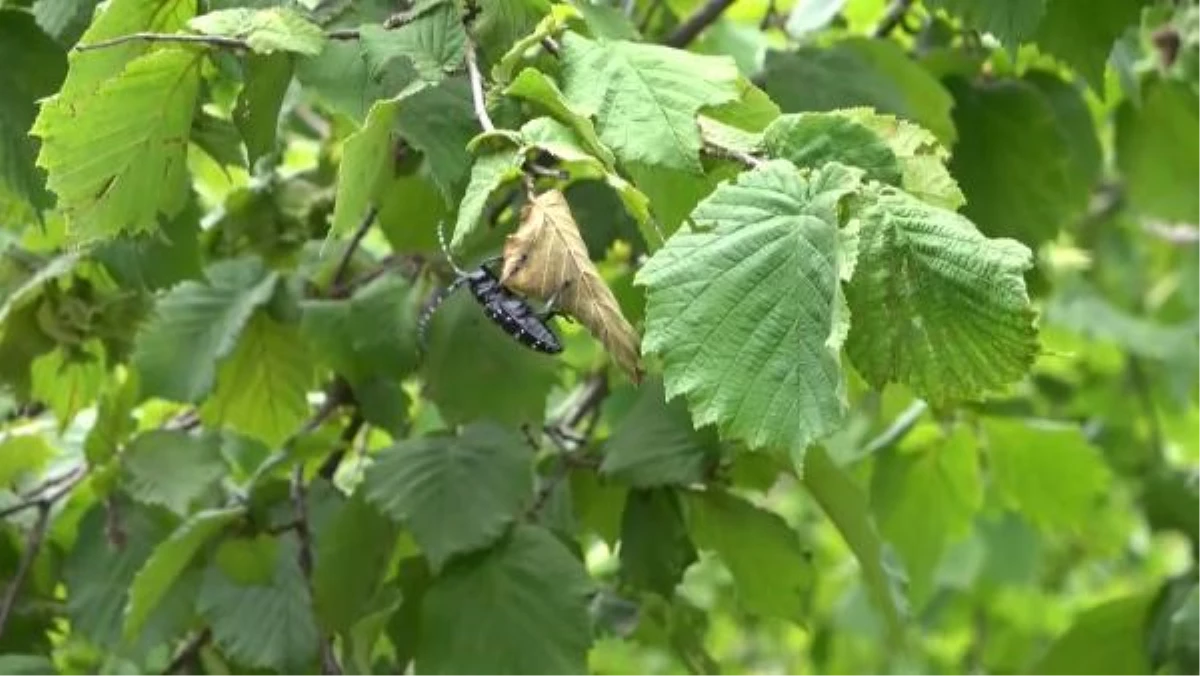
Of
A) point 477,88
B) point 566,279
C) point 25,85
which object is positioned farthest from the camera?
point 25,85

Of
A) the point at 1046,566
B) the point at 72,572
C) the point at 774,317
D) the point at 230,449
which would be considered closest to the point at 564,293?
the point at 774,317

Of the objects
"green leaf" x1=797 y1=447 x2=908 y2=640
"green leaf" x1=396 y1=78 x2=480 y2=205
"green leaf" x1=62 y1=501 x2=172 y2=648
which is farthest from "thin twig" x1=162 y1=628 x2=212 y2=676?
"green leaf" x1=396 y1=78 x2=480 y2=205

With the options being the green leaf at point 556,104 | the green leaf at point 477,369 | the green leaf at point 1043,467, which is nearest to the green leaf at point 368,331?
the green leaf at point 477,369

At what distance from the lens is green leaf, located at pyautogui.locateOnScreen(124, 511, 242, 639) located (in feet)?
4.59

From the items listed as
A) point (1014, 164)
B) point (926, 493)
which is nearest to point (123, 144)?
point (1014, 164)

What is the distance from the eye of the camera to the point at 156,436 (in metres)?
1.57

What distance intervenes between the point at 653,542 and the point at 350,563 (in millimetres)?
247

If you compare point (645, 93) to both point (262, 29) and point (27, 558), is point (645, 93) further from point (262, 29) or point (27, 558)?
point (27, 558)

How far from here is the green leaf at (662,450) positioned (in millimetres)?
1446

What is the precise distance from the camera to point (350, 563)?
145 cm

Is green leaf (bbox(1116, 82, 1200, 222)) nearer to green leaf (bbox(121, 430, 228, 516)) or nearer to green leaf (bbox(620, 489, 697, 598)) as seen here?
green leaf (bbox(620, 489, 697, 598))

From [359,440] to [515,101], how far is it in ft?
2.85

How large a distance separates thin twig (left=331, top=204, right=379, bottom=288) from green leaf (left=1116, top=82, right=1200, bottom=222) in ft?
2.82

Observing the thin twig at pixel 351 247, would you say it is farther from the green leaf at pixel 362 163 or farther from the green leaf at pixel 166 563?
the green leaf at pixel 362 163
